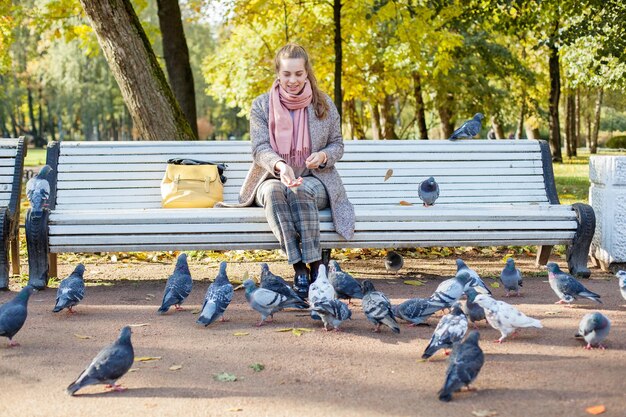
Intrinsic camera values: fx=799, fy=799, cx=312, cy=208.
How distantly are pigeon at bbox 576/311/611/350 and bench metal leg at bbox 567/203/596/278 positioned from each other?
2382 millimetres

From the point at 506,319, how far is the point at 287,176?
228 centimetres

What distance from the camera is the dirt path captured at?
402 centimetres

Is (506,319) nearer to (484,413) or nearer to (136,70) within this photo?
(484,413)

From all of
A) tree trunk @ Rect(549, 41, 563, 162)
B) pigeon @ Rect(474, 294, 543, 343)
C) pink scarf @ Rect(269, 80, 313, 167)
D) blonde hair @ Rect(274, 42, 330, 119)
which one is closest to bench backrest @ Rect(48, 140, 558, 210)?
Answer: pink scarf @ Rect(269, 80, 313, 167)

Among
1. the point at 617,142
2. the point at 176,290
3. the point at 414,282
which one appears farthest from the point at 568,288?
the point at 617,142

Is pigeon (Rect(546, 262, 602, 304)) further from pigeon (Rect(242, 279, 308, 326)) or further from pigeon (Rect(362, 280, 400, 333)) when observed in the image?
pigeon (Rect(242, 279, 308, 326))

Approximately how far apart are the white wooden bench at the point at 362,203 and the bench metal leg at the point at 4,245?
12.1 inches

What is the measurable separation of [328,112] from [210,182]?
1.43 meters

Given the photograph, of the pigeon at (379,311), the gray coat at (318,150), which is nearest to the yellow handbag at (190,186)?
the gray coat at (318,150)

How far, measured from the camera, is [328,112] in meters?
7.14

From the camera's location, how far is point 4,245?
22.9ft

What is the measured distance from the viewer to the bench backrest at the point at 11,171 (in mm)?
7691

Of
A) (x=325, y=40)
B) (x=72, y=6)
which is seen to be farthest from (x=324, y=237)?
(x=325, y=40)

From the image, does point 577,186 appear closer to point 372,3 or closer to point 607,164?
point 372,3
